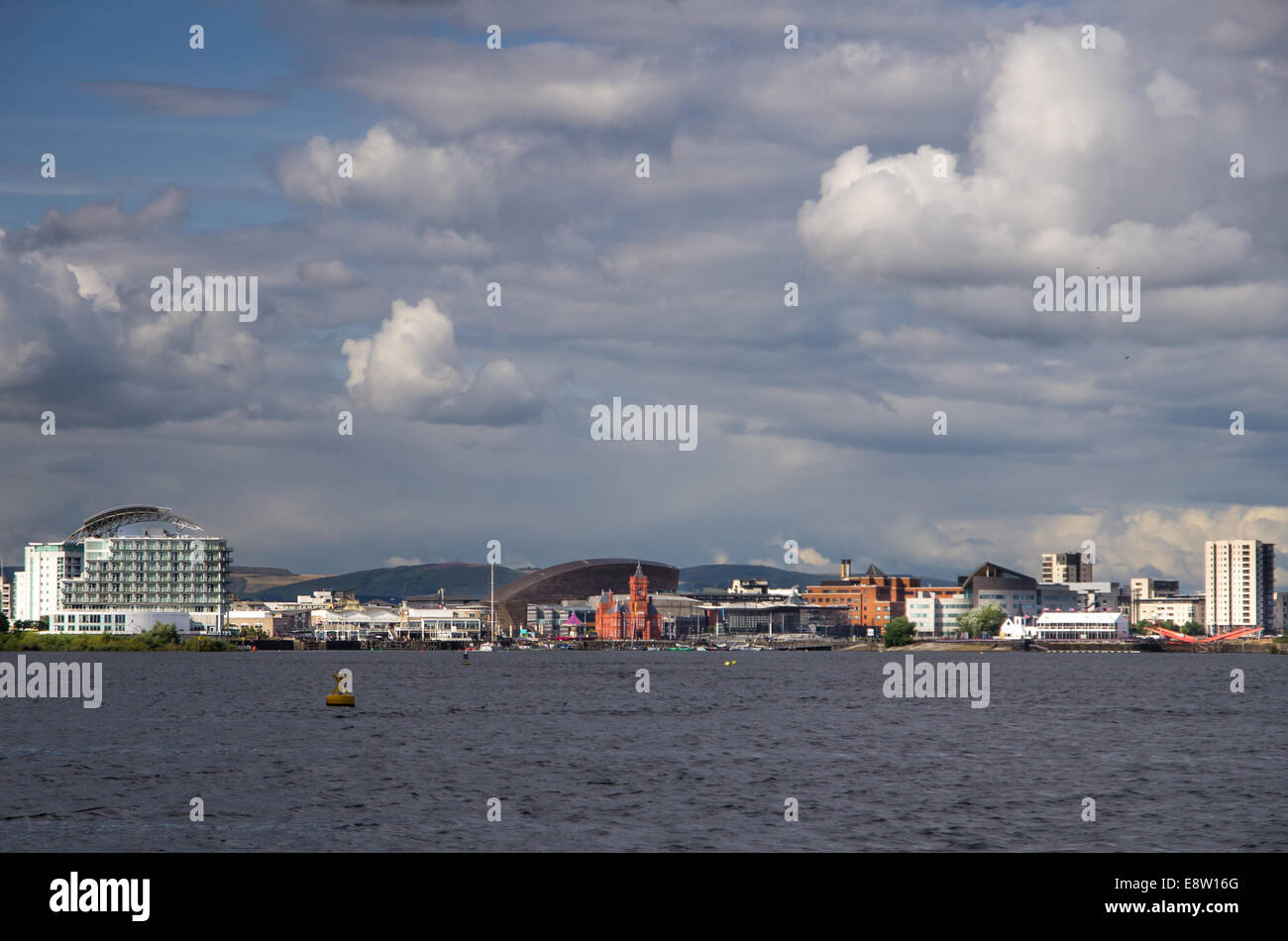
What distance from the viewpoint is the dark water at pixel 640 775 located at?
41812mm

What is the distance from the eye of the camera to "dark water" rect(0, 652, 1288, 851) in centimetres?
4181

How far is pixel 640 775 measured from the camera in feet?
189

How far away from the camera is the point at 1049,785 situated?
54594mm
